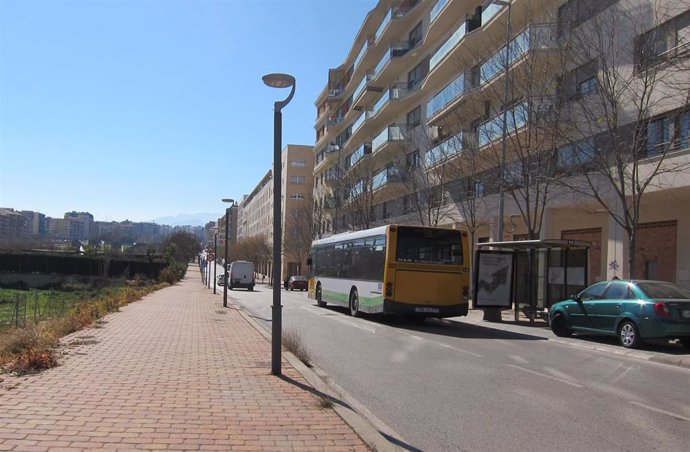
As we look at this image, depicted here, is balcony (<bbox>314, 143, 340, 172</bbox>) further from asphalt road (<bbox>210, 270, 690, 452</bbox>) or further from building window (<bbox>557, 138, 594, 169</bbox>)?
asphalt road (<bbox>210, 270, 690, 452</bbox>)

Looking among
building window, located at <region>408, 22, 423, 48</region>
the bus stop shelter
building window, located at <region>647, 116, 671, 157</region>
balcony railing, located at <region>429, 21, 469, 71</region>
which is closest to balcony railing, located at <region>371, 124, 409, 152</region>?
balcony railing, located at <region>429, 21, 469, 71</region>

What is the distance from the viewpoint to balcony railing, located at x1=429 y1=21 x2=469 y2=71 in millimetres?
31938

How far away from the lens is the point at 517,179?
81.3 feet

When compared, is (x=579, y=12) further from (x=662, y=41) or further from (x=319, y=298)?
(x=319, y=298)

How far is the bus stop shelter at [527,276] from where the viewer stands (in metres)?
18.6

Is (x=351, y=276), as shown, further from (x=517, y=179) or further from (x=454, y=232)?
(x=517, y=179)

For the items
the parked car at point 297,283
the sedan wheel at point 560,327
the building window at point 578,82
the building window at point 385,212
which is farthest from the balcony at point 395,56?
the sedan wheel at point 560,327

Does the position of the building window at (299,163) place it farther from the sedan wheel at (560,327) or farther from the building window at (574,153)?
the sedan wheel at (560,327)

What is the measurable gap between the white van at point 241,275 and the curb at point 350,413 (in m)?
47.7

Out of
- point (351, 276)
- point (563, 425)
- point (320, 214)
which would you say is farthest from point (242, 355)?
point (320, 214)

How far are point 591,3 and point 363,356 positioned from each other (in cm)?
1516

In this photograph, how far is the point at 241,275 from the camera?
186 ft

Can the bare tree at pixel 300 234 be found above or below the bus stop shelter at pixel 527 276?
above

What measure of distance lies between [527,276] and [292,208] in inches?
2720
